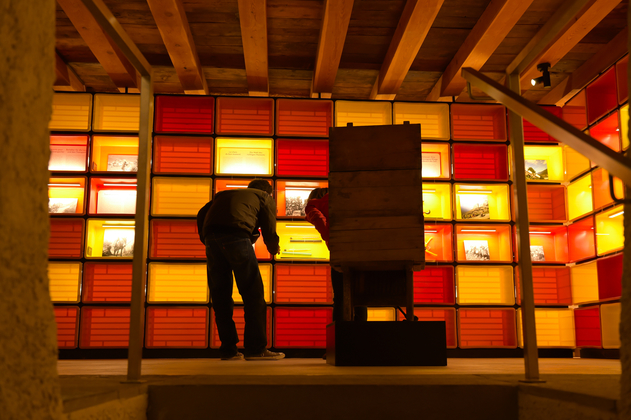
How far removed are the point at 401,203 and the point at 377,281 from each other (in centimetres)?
60

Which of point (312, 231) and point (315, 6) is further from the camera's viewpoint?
point (312, 231)

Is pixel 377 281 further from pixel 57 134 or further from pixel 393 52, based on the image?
pixel 57 134

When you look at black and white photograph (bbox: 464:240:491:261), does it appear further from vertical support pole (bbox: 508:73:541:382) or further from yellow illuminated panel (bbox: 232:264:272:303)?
vertical support pole (bbox: 508:73:541:382)

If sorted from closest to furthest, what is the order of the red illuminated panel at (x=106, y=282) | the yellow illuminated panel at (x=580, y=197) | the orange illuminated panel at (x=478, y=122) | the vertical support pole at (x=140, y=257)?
the vertical support pole at (x=140, y=257)
the red illuminated panel at (x=106, y=282)
the yellow illuminated panel at (x=580, y=197)
the orange illuminated panel at (x=478, y=122)

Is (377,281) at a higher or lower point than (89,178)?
lower

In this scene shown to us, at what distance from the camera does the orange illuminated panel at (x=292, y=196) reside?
4430 millimetres

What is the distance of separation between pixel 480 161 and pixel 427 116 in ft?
1.96

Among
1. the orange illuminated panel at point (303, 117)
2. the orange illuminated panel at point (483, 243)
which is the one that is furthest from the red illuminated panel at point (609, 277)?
the orange illuminated panel at point (303, 117)

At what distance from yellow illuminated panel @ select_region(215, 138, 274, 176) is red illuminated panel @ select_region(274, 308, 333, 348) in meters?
1.15

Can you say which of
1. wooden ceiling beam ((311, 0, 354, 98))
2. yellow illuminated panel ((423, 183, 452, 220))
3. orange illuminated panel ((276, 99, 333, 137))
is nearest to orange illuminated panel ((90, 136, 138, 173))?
orange illuminated panel ((276, 99, 333, 137))

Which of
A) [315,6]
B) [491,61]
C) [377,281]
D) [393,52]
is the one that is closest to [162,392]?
[377,281]

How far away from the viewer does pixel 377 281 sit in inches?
117

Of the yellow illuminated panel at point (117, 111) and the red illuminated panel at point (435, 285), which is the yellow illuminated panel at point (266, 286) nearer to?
the red illuminated panel at point (435, 285)

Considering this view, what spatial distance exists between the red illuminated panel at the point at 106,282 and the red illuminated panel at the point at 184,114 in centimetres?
117
